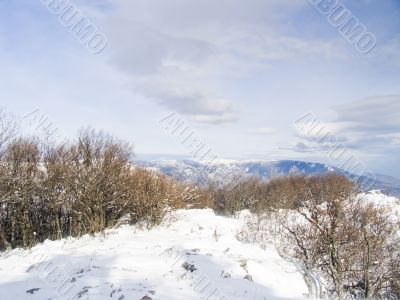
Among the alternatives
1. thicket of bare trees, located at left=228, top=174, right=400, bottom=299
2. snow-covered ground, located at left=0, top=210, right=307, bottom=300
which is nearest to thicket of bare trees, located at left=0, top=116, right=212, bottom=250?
snow-covered ground, located at left=0, top=210, right=307, bottom=300

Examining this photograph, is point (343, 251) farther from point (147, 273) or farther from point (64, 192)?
point (64, 192)

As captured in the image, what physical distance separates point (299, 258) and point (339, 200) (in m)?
3.02

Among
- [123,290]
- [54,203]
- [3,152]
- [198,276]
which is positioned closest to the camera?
[123,290]

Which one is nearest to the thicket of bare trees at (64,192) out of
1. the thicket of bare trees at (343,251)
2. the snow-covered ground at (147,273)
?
the snow-covered ground at (147,273)

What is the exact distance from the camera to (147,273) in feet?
36.8

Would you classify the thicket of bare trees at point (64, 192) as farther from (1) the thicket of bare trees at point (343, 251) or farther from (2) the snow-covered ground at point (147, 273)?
(1) the thicket of bare trees at point (343, 251)

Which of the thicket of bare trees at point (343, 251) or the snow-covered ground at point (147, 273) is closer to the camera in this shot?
the snow-covered ground at point (147, 273)

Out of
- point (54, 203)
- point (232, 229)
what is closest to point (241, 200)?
point (232, 229)

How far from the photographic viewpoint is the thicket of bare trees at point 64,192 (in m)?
20.1

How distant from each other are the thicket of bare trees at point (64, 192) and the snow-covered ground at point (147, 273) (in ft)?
12.1

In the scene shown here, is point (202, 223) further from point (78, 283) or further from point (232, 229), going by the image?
point (78, 283)

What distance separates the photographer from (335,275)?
49.0ft

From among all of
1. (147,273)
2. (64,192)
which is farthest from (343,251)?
(64,192)

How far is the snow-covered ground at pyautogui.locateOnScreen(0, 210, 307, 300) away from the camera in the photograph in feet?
32.9
